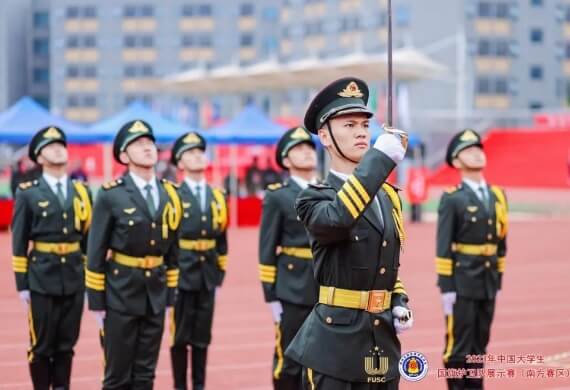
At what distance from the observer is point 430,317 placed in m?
12.0

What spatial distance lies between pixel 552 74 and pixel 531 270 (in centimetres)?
4303

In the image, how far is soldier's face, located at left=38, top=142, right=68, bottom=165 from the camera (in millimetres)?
7898

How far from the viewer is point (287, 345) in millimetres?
7219

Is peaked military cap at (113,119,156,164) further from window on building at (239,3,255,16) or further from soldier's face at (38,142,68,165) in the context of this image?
window on building at (239,3,255,16)

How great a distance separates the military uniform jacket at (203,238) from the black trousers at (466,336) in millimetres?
2060

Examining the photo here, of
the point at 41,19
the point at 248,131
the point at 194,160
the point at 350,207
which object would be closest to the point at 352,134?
the point at 350,207

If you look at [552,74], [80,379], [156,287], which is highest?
[552,74]

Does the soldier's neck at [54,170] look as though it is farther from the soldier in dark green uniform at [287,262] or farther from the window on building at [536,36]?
the window on building at [536,36]

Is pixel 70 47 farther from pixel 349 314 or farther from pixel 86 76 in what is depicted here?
pixel 349 314

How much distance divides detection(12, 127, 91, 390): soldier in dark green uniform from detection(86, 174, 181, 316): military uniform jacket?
1.03 m

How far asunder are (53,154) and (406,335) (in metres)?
4.53

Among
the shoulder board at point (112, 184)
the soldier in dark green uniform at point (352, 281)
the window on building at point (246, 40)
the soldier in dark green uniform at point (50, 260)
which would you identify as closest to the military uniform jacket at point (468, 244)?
the shoulder board at point (112, 184)

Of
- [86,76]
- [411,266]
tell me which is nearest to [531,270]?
[411,266]

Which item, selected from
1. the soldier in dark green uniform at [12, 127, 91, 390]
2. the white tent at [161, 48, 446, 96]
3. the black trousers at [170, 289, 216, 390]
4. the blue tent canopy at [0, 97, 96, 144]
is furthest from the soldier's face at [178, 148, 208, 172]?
the white tent at [161, 48, 446, 96]
